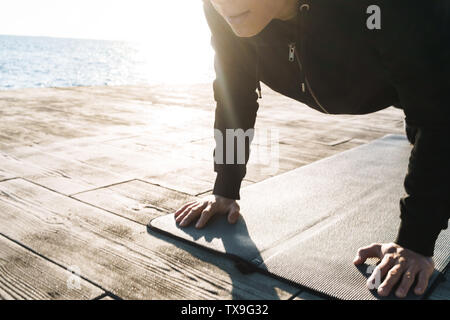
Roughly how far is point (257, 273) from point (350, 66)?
824mm

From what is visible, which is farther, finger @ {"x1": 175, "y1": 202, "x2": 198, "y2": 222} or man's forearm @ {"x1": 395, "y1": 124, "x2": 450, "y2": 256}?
finger @ {"x1": 175, "y1": 202, "x2": 198, "y2": 222}

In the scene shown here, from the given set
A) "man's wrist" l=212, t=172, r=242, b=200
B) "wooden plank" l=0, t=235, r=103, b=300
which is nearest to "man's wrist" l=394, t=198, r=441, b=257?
"man's wrist" l=212, t=172, r=242, b=200

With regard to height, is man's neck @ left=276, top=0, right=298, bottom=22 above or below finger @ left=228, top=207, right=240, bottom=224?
above

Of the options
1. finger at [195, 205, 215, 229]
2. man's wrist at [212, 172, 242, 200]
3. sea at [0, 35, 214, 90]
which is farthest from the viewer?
sea at [0, 35, 214, 90]

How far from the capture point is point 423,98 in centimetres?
124

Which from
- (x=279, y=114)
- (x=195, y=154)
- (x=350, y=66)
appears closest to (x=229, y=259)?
(x=350, y=66)

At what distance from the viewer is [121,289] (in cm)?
133

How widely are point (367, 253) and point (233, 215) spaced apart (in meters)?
0.62

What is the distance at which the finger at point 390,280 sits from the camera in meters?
1.33

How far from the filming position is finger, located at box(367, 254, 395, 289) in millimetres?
1379

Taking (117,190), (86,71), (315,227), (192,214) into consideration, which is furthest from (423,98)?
(86,71)

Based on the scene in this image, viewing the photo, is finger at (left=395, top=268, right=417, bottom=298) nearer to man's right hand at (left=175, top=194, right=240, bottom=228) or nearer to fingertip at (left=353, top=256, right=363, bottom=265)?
fingertip at (left=353, top=256, right=363, bottom=265)
